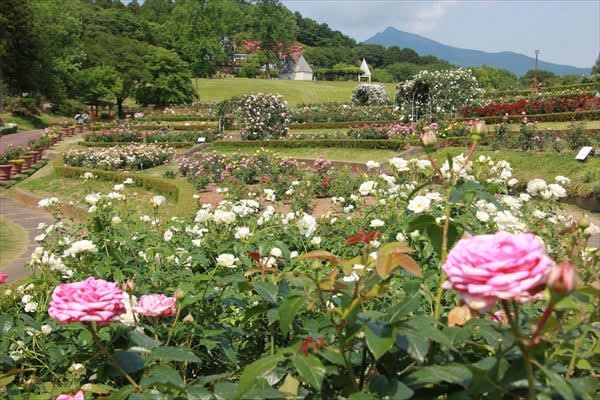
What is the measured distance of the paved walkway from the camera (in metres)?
25.7

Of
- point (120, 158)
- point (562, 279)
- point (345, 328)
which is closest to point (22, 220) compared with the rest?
point (120, 158)

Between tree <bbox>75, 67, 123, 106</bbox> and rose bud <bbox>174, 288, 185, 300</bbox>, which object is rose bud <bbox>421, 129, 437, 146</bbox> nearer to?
rose bud <bbox>174, 288, 185, 300</bbox>

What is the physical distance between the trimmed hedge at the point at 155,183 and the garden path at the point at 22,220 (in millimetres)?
2017

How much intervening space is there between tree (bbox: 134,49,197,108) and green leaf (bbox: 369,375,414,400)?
4219cm

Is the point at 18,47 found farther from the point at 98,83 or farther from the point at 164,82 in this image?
the point at 164,82

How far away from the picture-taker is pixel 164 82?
4150 cm

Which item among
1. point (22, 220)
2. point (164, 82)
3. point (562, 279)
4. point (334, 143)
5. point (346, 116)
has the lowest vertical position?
point (22, 220)

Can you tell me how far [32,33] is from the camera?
38094 millimetres

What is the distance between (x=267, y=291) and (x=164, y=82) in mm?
42025

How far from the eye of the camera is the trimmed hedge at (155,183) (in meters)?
10.2

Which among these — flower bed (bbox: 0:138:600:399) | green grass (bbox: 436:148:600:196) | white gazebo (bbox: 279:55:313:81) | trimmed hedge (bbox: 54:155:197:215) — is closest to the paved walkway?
trimmed hedge (bbox: 54:155:197:215)

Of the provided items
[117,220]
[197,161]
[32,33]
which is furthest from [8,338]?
[32,33]

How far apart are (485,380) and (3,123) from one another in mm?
35644

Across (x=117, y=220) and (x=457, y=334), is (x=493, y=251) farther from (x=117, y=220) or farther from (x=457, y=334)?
(x=117, y=220)
